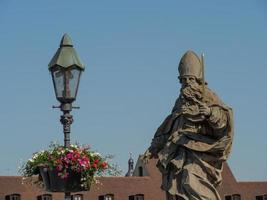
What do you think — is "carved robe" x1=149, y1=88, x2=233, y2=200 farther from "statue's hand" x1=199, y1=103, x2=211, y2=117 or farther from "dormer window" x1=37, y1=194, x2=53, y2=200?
"dormer window" x1=37, y1=194, x2=53, y2=200

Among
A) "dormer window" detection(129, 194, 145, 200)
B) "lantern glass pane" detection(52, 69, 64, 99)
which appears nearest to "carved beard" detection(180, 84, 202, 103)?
"lantern glass pane" detection(52, 69, 64, 99)

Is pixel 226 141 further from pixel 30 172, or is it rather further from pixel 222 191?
pixel 222 191

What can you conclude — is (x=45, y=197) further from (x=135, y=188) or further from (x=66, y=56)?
(x=66, y=56)

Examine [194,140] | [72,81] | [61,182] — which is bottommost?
[61,182]

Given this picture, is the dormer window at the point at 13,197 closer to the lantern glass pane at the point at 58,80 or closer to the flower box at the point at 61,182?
the flower box at the point at 61,182

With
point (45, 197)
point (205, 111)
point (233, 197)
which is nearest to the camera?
point (205, 111)

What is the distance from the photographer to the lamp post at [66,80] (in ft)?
37.9

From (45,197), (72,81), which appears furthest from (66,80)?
(45,197)

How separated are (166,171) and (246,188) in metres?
66.4

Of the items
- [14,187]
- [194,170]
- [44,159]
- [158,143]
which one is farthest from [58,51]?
[14,187]

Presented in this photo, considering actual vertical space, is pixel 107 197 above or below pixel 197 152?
above

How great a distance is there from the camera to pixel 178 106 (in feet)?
33.3

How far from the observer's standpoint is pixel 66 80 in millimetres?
11617

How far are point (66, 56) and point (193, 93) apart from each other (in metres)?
2.45
